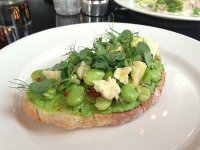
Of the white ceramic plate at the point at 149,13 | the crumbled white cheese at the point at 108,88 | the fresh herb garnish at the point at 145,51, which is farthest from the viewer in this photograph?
the white ceramic plate at the point at 149,13

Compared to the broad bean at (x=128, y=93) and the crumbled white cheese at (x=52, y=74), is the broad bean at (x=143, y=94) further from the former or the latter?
the crumbled white cheese at (x=52, y=74)

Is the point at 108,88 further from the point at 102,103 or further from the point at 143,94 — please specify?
the point at 143,94

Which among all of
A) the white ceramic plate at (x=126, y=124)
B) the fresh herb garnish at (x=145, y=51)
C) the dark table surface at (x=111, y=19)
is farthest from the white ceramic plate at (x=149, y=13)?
the fresh herb garnish at (x=145, y=51)

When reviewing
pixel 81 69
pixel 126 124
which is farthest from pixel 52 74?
pixel 126 124

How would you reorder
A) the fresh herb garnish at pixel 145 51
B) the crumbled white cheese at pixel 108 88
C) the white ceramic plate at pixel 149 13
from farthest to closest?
the white ceramic plate at pixel 149 13
the fresh herb garnish at pixel 145 51
the crumbled white cheese at pixel 108 88

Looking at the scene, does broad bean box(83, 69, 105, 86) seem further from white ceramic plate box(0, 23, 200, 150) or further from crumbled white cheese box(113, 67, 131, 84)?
white ceramic plate box(0, 23, 200, 150)

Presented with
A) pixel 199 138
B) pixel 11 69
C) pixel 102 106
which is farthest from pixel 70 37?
pixel 199 138
